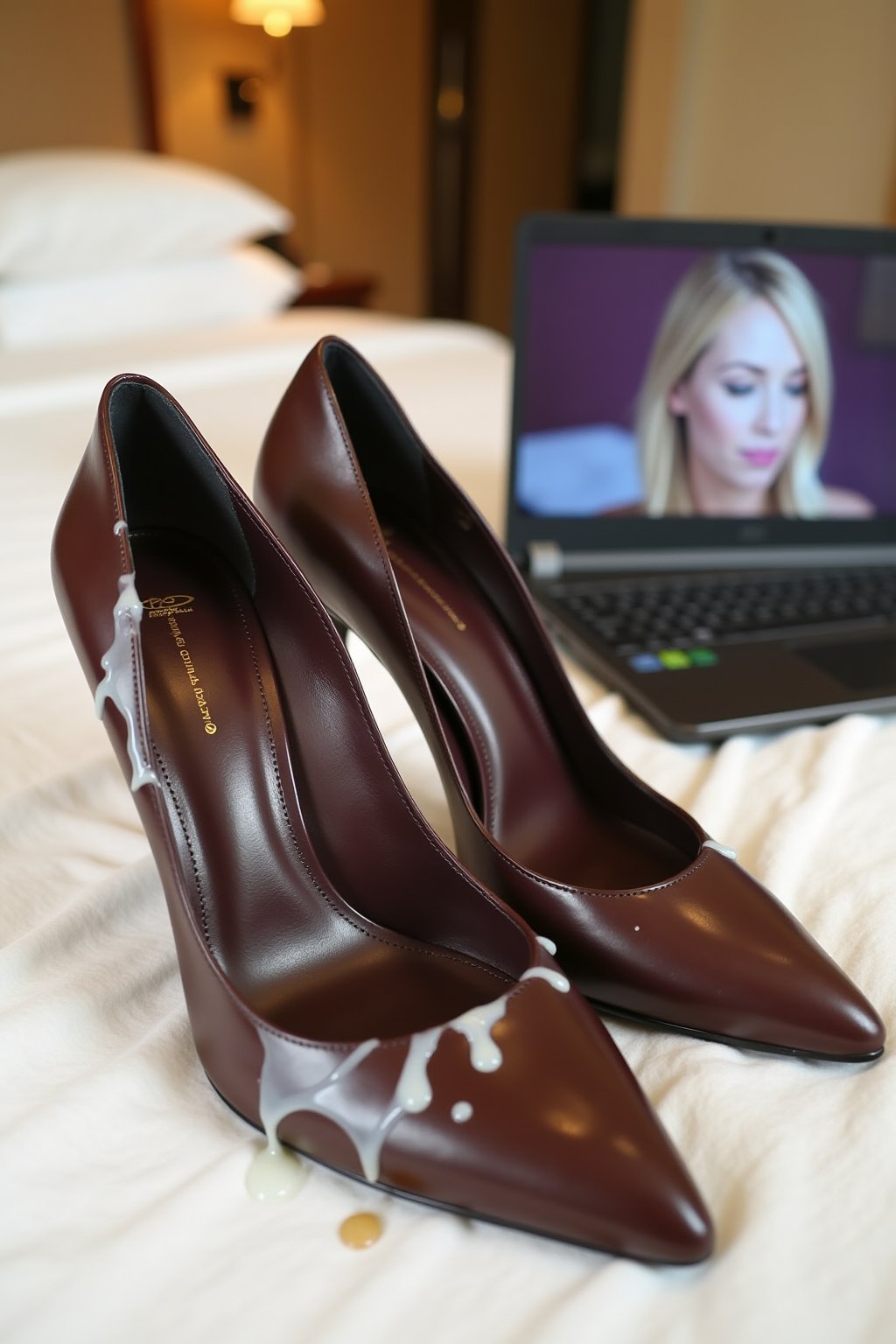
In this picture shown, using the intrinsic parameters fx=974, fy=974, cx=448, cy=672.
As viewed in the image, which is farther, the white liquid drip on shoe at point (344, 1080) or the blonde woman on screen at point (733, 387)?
the blonde woman on screen at point (733, 387)

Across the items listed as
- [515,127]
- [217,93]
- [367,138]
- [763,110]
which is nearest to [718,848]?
[763,110]

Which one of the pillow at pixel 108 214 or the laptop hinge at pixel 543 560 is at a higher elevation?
the pillow at pixel 108 214

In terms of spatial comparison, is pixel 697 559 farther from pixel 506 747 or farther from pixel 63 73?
pixel 63 73

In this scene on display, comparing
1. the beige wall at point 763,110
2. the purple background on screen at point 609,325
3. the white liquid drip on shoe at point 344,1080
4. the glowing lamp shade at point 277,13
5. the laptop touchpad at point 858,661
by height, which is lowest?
the laptop touchpad at point 858,661

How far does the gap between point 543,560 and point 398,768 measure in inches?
14.9

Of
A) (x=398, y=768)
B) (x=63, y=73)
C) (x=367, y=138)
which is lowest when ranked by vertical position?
(x=398, y=768)

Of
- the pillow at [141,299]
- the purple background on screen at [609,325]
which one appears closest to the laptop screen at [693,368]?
the purple background on screen at [609,325]

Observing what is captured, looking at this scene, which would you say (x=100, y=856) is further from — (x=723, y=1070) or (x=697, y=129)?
(x=697, y=129)

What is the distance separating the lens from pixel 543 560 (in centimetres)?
100

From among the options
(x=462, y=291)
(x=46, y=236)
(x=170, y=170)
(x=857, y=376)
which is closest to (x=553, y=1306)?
(x=857, y=376)

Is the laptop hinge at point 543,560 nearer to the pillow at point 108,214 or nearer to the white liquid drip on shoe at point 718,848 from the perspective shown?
the white liquid drip on shoe at point 718,848

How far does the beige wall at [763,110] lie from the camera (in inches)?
89.8

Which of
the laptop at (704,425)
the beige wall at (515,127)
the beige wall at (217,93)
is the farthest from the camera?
the beige wall at (515,127)

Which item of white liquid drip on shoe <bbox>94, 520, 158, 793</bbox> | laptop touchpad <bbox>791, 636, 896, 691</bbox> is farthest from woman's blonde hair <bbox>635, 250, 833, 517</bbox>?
white liquid drip on shoe <bbox>94, 520, 158, 793</bbox>
